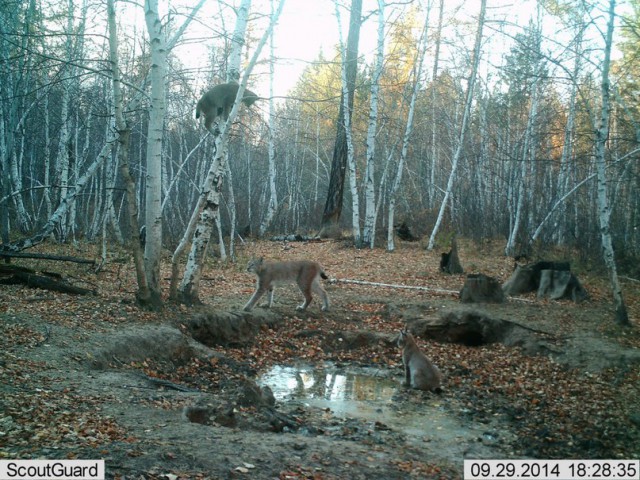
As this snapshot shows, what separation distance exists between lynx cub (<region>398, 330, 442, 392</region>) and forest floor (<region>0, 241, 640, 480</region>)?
18 centimetres

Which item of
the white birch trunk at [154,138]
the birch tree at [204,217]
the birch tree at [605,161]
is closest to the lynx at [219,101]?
the birch tree at [204,217]

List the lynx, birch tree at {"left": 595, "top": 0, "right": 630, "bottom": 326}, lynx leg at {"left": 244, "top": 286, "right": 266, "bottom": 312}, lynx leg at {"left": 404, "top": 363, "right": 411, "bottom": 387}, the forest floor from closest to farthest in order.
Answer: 1. the forest floor
2. lynx leg at {"left": 404, "top": 363, "right": 411, "bottom": 387}
3. birch tree at {"left": 595, "top": 0, "right": 630, "bottom": 326}
4. lynx leg at {"left": 244, "top": 286, "right": 266, "bottom": 312}
5. the lynx

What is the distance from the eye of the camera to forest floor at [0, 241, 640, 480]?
4645 mm

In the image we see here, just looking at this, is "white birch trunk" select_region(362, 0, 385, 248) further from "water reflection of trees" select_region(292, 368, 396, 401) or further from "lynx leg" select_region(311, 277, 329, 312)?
"water reflection of trees" select_region(292, 368, 396, 401)

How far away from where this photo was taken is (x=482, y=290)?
12.0m

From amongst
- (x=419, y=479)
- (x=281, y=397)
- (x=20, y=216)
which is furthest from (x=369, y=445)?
(x=20, y=216)

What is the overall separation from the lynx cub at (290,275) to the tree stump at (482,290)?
3.06 meters

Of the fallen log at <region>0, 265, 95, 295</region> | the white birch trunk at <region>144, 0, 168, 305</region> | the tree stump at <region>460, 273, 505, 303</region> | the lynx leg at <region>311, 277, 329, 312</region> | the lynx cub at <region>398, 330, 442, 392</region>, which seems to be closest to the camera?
the lynx cub at <region>398, 330, 442, 392</region>

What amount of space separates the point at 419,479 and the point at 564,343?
5.76m

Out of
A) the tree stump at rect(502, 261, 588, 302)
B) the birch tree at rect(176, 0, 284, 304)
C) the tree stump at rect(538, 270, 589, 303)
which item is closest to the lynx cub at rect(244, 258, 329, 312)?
the birch tree at rect(176, 0, 284, 304)

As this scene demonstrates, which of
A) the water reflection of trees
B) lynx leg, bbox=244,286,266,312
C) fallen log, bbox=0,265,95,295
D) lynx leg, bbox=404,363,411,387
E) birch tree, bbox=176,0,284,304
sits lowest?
the water reflection of trees

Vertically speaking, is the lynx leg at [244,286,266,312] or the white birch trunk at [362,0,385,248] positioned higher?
the white birch trunk at [362,0,385,248]

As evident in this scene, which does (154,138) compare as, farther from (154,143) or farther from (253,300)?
(253,300)

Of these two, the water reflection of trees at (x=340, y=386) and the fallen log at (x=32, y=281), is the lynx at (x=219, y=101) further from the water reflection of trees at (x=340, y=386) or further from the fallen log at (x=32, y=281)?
the water reflection of trees at (x=340, y=386)
